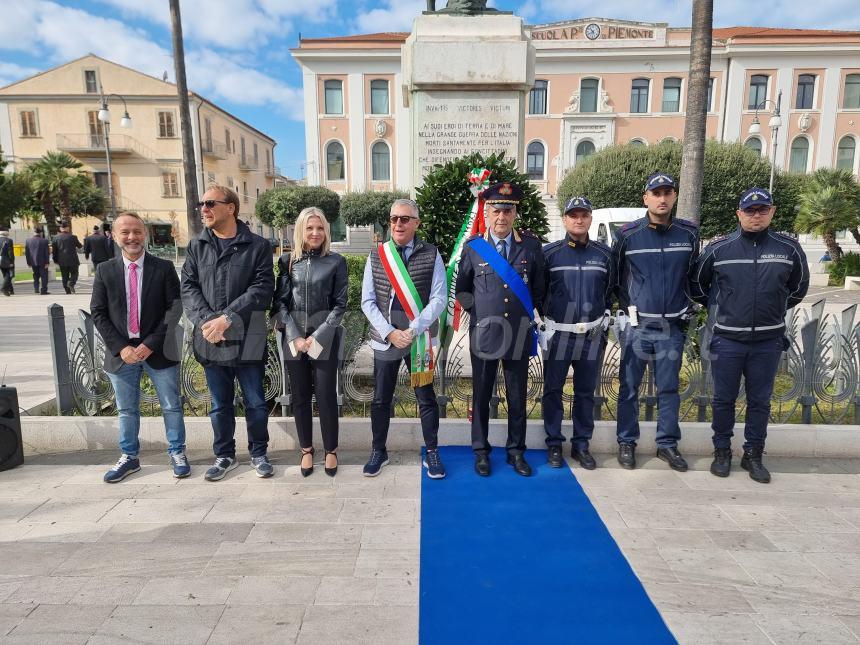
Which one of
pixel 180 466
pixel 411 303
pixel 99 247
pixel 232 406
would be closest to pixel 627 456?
pixel 411 303

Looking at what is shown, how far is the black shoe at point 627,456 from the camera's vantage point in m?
4.22

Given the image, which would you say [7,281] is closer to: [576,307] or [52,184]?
[576,307]

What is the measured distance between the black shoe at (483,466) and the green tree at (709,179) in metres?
24.3

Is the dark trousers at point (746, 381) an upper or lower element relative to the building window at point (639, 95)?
lower

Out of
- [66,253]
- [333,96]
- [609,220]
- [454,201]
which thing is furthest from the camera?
[333,96]

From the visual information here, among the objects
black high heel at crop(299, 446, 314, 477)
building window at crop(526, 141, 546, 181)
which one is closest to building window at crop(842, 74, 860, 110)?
building window at crop(526, 141, 546, 181)

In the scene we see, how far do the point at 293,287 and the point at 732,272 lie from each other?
3.12 m

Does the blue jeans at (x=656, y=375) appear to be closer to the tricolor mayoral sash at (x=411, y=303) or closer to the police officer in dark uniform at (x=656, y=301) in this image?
the police officer in dark uniform at (x=656, y=301)

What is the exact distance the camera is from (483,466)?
4.07 meters

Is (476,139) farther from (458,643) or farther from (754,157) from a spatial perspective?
(754,157)

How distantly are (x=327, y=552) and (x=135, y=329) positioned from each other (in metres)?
2.16

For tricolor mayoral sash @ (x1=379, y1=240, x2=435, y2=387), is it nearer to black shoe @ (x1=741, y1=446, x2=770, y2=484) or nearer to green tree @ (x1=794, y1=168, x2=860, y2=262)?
black shoe @ (x1=741, y1=446, x2=770, y2=484)

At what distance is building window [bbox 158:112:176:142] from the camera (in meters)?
43.6

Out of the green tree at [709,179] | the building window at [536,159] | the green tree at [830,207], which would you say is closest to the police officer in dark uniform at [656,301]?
the green tree at [830,207]
